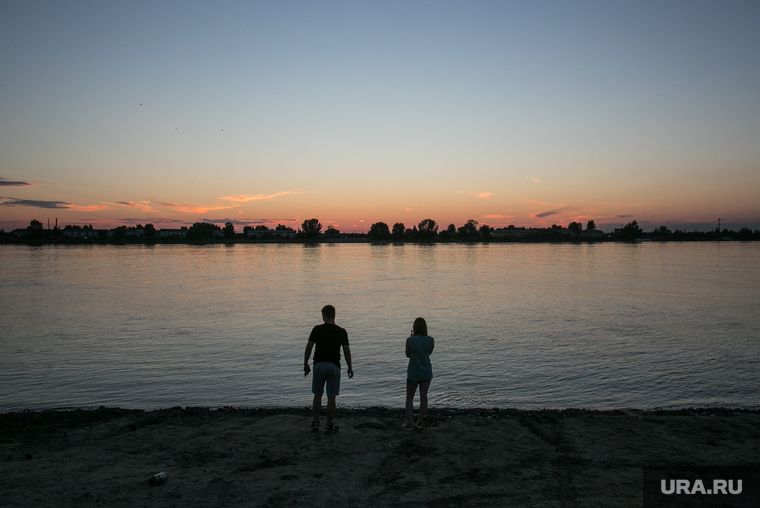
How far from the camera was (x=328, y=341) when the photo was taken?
301 inches

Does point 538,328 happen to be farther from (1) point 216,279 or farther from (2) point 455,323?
(1) point 216,279

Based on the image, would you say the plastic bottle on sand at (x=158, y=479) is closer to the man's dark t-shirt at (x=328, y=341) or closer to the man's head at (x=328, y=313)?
the man's dark t-shirt at (x=328, y=341)

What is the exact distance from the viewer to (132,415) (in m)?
8.96

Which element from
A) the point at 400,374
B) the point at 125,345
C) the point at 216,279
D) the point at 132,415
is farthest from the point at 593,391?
the point at 216,279

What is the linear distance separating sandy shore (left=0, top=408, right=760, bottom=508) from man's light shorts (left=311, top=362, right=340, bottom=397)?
72cm

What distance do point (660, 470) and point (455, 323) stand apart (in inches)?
596

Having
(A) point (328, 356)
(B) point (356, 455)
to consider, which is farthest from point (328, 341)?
(B) point (356, 455)

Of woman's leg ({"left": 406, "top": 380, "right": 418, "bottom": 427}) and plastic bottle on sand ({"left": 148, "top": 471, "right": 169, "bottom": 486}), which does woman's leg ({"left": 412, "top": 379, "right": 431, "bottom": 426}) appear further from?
plastic bottle on sand ({"left": 148, "top": 471, "right": 169, "bottom": 486})

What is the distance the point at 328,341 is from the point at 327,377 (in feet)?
2.06

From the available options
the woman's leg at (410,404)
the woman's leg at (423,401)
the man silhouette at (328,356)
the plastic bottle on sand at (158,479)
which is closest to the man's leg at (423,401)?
the woman's leg at (423,401)

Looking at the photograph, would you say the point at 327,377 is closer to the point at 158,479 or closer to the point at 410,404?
the point at 410,404

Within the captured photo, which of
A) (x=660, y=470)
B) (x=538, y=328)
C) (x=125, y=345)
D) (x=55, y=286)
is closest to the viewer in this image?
(x=660, y=470)

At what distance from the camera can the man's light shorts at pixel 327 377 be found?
7.68m

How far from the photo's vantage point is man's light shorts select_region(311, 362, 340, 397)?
7680 millimetres
